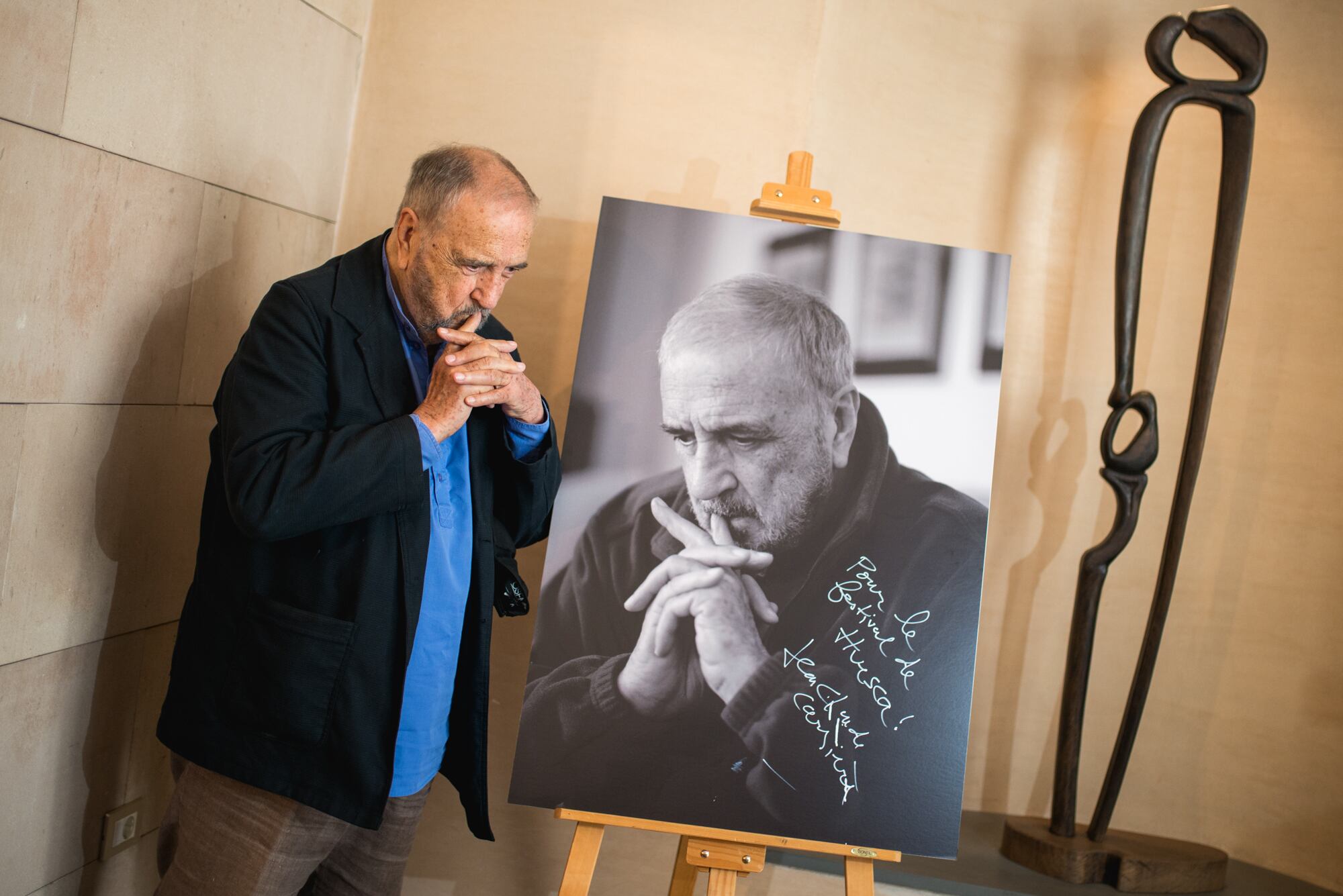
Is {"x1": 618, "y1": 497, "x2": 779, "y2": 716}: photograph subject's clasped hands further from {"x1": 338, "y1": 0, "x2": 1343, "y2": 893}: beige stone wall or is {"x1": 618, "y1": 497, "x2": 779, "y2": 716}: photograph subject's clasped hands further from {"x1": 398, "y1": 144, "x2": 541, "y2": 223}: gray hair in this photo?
{"x1": 338, "y1": 0, "x2": 1343, "y2": 893}: beige stone wall

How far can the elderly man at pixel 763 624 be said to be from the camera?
1558 millimetres

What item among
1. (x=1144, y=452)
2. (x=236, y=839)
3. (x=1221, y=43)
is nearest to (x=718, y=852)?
(x=236, y=839)

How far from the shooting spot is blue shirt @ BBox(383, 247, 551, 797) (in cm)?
143

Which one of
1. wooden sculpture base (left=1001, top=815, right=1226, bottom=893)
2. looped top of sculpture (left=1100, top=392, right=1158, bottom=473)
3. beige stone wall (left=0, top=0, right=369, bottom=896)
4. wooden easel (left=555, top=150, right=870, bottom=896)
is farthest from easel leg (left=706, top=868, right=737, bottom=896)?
looped top of sculpture (left=1100, top=392, right=1158, bottom=473)

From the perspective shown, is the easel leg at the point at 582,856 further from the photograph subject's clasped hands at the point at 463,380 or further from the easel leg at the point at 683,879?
the photograph subject's clasped hands at the point at 463,380

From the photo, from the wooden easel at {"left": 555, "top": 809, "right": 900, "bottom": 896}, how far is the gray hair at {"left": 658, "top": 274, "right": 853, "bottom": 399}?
74 centimetres

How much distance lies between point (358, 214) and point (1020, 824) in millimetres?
2082

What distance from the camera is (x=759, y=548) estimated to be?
5.23ft

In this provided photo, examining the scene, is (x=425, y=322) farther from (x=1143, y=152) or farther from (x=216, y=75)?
(x=1143, y=152)

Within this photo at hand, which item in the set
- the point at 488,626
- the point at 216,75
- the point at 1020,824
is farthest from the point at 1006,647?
the point at 216,75

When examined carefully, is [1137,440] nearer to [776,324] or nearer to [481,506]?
[776,324]

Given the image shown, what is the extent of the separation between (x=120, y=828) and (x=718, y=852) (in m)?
1.09

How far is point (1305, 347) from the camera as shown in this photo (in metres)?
2.32

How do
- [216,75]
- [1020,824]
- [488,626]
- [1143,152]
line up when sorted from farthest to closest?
[1020,824] < [1143,152] < [216,75] < [488,626]
